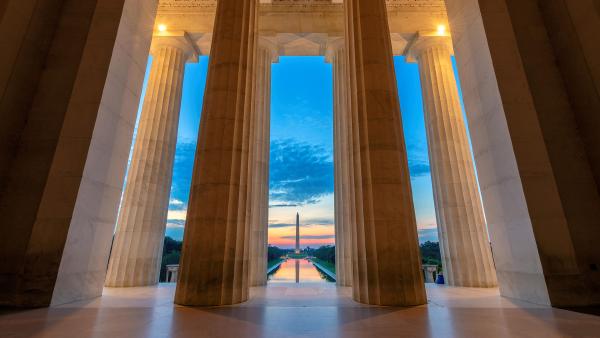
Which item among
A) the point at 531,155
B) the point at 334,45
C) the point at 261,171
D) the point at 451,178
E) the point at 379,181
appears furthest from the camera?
the point at 334,45

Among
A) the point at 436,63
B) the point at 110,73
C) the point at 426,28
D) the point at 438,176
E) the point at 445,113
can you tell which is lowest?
the point at 438,176

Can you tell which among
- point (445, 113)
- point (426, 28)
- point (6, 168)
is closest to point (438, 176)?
point (445, 113)

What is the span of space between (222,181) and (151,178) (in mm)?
13890

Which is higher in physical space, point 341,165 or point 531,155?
point 341,165

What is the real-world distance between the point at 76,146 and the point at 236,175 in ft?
26.7

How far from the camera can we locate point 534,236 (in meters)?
12.0

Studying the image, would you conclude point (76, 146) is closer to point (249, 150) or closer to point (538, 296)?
point (249, 150)

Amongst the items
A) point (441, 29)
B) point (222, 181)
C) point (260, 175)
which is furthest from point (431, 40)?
point (222, 181)

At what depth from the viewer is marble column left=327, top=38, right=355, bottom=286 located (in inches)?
904

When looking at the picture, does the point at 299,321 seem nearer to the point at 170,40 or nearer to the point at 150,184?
the point at 150,184

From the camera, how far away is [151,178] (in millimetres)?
23828

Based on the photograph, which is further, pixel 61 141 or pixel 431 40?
pixel 431 40

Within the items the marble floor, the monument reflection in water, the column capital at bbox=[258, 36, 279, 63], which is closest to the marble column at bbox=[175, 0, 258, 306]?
the marble floor

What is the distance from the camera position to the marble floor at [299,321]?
7520 mm
